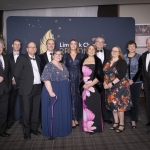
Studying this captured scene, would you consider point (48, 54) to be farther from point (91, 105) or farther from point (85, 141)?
point (85, 141)

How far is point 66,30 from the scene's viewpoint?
4.46 m

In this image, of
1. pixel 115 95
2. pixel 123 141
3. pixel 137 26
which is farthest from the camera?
pixel 137 26

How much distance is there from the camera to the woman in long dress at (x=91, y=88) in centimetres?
331

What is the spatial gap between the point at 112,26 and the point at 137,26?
6.86 feet

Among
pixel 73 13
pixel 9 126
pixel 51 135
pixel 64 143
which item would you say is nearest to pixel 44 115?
pixel 51 135

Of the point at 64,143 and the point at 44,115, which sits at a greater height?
the point at 44,115

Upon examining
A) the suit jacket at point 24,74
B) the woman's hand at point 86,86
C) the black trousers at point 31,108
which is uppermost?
the suit jacket at point 24,74

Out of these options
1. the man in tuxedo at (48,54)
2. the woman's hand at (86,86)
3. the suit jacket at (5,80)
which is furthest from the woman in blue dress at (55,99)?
the suit jacket at (5,80)

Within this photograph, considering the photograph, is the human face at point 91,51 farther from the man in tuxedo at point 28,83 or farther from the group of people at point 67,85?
the man in tuxedo at point 28,83

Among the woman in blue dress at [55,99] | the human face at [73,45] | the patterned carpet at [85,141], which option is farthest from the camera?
the human face at [73,45]

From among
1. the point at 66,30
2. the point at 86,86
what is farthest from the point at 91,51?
the point at 66,30

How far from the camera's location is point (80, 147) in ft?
9.53

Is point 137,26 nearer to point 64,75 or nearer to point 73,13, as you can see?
point 73,13

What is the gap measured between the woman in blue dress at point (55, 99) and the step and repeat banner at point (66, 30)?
4.47ft
